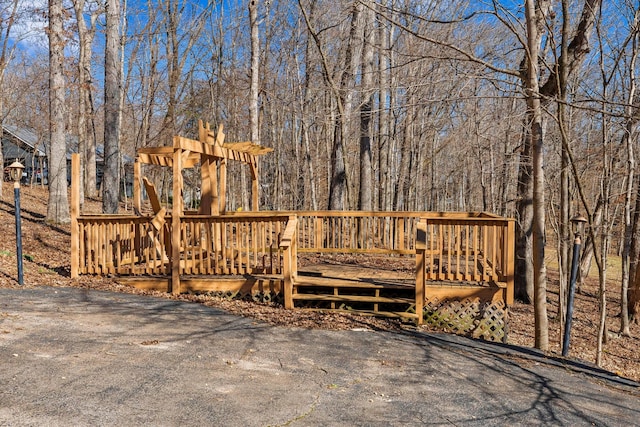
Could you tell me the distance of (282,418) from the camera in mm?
3895

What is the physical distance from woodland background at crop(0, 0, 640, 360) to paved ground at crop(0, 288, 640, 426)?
2.33 metres

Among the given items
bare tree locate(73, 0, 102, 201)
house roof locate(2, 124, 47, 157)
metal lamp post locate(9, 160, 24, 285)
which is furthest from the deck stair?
house roof locate(2, 124, 47, 157)

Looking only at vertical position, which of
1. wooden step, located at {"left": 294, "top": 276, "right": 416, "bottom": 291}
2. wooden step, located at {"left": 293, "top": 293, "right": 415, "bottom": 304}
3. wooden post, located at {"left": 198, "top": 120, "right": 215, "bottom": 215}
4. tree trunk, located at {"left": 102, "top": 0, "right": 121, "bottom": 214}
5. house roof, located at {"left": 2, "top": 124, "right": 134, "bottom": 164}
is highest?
house roof, located at {"left": 2, "top": 124, "right": 134, "bottom": 164}

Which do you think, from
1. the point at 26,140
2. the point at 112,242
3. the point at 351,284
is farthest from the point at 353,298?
the point at 26,140

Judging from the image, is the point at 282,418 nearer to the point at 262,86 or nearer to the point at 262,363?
the point at 262,363

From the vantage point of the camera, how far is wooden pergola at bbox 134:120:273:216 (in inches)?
337

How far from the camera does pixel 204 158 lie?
10.2 meters

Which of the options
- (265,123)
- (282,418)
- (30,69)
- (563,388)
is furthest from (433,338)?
(30,69)

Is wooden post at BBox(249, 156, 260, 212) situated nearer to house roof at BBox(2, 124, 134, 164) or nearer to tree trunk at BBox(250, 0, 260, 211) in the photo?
tree trunk at BBox(250, 0, 260, 211)

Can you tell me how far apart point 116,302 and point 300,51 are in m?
18.0

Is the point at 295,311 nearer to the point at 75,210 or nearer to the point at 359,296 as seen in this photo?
the point at 359,296

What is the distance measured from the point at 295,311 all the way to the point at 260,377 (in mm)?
2910

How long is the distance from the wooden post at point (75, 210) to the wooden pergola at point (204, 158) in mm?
1306

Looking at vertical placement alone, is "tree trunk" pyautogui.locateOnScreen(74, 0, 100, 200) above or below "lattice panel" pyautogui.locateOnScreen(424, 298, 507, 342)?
above
